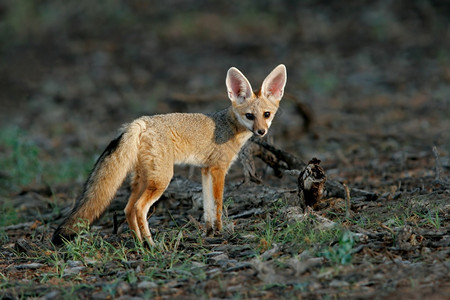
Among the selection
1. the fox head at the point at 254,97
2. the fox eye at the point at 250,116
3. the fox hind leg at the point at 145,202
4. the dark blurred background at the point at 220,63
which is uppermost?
the dark blurred background at the point at 220,63

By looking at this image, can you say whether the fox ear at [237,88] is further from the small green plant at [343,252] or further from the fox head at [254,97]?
the small green plant at [343,252]

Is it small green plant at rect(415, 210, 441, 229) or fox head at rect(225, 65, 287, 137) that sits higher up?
fox head at rect(225, 65, 287, 137)

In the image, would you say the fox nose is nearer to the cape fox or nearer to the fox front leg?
the cape fox

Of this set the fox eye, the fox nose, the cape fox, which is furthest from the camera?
the fox eye

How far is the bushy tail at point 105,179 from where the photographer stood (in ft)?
17.7

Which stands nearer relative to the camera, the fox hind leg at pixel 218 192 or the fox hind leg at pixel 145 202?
the fox hind leg at pixel 145 202

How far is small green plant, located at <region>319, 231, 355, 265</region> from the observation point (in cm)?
422

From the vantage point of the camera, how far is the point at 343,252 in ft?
13.9

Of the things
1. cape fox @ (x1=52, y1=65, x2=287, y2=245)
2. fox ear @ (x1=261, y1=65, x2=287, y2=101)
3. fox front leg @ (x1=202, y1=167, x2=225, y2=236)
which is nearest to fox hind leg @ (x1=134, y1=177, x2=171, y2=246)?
cape fox @ (x1=52, y1=65, x2=287, y2=245)

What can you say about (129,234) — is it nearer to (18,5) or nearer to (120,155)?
(120,155)

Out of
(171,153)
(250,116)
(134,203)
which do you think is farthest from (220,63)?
(134,203)

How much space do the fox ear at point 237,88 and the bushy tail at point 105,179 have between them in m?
1.38

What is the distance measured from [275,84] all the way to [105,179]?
236 cm

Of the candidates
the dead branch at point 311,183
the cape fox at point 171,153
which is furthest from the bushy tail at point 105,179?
the dead branch at point 311,183
